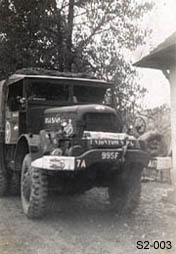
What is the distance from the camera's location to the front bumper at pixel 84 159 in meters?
5.67

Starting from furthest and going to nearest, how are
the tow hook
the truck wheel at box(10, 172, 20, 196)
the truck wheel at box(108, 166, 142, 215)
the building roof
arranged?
the truck wheel at box(10, 172, 20, 196) → the building roof → the truck wheel at box(108, 166, 142, 215) → the tow hook

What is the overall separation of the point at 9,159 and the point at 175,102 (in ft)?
12.1

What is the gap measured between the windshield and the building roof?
1.59 meters

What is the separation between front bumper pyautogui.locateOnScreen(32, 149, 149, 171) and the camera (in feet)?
18.6

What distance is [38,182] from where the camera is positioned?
20.3 feet

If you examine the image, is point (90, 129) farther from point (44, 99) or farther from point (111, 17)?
point (111, 17)

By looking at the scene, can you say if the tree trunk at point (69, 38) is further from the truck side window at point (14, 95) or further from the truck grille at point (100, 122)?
the truck grille at point (100, 122)

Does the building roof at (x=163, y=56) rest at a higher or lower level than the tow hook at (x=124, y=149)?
higher

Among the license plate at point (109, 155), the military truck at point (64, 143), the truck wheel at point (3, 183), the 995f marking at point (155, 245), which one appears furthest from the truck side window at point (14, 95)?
the 995f marking at point (155, 245)

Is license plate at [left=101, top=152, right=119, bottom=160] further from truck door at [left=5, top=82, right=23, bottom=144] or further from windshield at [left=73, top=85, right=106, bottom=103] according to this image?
truck door at [left=5, top=82, right=23, bottom=144]

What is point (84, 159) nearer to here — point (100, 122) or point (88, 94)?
point (100, 122)

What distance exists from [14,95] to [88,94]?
4.67 feet

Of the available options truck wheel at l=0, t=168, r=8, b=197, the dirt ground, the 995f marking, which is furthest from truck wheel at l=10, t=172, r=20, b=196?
the 995f marking

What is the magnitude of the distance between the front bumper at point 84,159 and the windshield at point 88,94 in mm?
2013
